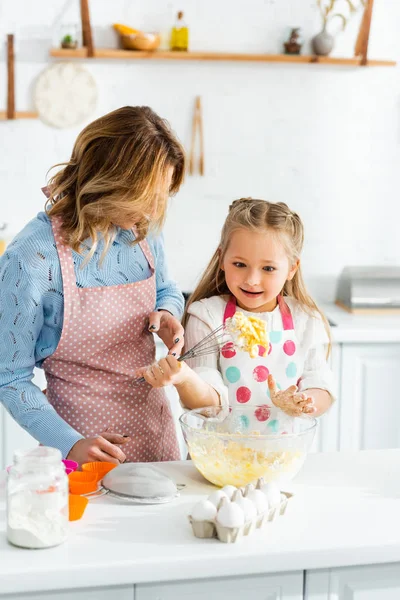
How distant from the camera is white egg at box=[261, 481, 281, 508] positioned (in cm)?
140

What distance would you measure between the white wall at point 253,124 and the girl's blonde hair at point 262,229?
5.08 ft

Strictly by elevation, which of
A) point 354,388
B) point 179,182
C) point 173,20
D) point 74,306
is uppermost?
point 173,20

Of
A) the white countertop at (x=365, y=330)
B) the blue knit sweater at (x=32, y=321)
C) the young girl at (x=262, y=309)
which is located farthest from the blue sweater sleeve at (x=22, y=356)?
the white countertop at (x=365, y=330)

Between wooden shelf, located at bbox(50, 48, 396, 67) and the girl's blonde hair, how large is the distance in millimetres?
1540

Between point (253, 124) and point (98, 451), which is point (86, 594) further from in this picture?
point (253, 124)

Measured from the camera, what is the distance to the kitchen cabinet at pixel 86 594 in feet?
4.09

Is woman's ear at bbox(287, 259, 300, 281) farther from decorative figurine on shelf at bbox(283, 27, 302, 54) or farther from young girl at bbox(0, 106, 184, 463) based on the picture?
decorative figurine on shelf at bbox(283, 27, 302, 54)

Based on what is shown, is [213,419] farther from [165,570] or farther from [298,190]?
[298,190]

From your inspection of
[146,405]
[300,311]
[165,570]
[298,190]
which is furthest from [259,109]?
[165,570]

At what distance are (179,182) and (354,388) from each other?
5.36ft

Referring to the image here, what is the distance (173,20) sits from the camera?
134 inches

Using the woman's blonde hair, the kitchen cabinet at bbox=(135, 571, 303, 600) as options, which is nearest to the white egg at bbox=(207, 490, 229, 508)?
the kitchen cabinet at bbox=(135, 571, 303, 600)

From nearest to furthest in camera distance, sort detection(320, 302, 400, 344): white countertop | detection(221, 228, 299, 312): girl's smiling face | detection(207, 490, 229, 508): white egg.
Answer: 1. detection(207, 490, 229, 508): white egg
2. detection(221, 228, 299, 312): girl's smiling face
3. detection(320, 302, 400, 344): white countertop

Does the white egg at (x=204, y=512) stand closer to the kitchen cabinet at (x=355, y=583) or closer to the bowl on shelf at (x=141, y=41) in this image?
the kitchen cabinet at (x=355, y=583)
